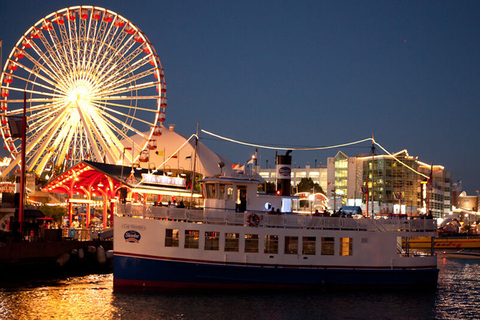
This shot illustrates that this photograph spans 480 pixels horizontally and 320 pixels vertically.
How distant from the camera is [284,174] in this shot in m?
34.6

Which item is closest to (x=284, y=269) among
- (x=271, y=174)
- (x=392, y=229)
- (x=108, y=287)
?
(x=392, y=229)

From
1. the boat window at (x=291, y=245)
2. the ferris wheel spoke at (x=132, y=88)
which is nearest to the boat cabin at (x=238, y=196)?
the boat window at (x=291, y=245)

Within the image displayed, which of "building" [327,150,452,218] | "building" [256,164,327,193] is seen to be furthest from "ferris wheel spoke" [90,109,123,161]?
"building" [256,164,327,193]

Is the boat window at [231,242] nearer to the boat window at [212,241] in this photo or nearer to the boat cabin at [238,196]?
the boat window at [212,241]

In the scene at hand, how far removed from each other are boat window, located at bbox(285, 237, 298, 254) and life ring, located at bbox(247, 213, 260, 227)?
200cm

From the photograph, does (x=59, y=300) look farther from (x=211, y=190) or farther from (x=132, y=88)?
(x=132, y=88)

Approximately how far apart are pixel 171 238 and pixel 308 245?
7.48 metres

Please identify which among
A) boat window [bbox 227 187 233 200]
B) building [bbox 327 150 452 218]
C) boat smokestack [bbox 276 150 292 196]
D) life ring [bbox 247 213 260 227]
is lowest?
life ring [bbox 247 213 260 227]

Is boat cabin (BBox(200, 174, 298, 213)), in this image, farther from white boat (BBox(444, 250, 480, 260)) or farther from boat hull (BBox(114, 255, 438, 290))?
white boat (BBox(444, 250, 480, 260))

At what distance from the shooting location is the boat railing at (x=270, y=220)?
29.7m

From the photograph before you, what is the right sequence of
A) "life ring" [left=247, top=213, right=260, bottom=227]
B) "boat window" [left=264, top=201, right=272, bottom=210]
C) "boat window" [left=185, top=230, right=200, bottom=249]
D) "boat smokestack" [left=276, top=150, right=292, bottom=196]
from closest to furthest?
"boat window" [left=185, top=230, right=200, bottom=249]
"life ring" [left=247, top=213, right=260, bottom=227]
"boat window" [left=264, top=201, right=272, bottom=210]
"boat smokestack" [left=276, top=150, right=292, bottom=196]

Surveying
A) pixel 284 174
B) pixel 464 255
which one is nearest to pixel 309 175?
pixel 464 255

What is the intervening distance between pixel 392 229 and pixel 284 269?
7.07 metres

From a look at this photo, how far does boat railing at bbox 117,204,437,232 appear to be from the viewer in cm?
2972
